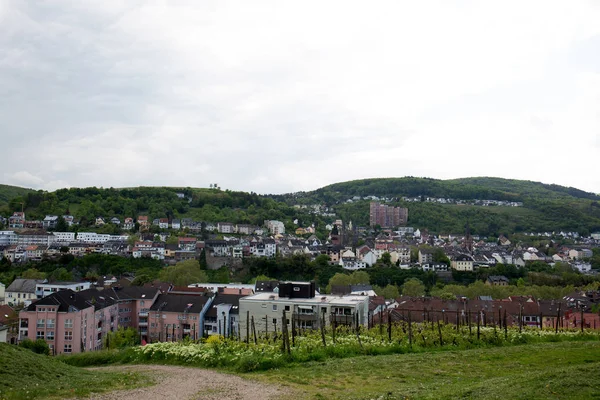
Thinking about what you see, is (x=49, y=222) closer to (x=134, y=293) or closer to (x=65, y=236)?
(x=65, y=236)

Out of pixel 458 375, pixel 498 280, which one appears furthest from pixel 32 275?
pixel 458 375

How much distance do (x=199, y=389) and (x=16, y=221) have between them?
101 m

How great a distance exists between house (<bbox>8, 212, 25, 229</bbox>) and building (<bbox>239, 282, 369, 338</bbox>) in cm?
8052

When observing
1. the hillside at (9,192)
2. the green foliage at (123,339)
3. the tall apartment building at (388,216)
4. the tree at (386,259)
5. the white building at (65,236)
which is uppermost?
the hillside at (9,192)

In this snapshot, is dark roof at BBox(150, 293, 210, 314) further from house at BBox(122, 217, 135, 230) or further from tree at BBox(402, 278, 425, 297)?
house at BBox(122, 217, 135, 230)

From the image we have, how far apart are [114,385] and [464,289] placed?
48539 millimetres

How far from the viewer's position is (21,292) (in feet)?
170

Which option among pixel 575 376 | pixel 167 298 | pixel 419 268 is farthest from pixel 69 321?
pixel 419 268

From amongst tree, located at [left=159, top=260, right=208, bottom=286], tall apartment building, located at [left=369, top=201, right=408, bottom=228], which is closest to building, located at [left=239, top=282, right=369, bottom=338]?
A: tree, located at [left=159, top=260, right=208, bottom=286]

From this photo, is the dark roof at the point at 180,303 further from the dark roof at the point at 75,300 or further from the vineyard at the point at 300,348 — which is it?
the vineyard at the point at 300,348

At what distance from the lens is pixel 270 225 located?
11019cm

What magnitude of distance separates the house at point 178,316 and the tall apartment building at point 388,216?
98332 mm

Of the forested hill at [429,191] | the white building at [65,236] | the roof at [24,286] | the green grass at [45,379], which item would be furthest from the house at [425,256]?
the forested hill at [429,191]

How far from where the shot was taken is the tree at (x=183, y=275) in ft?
185
